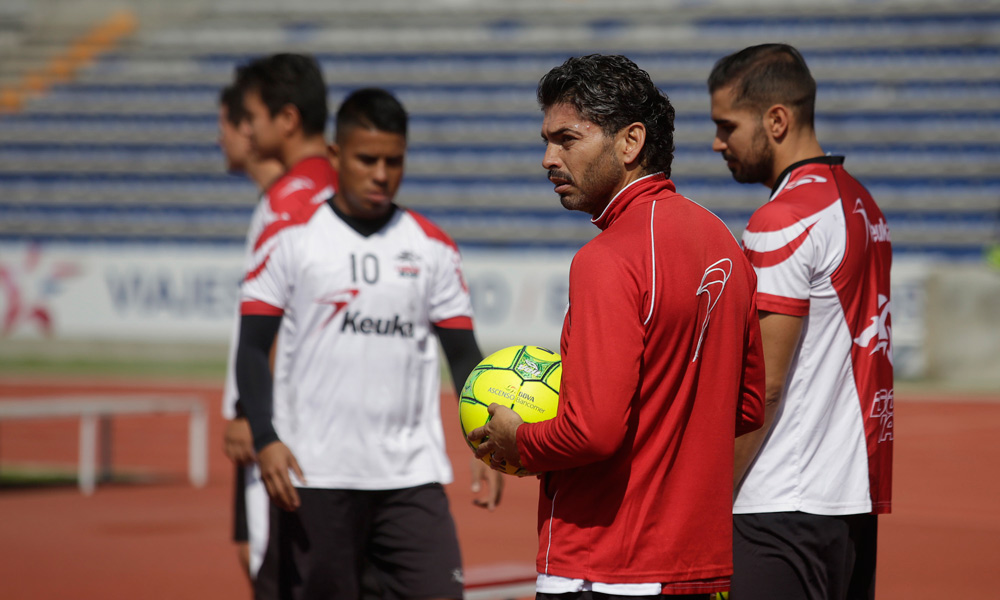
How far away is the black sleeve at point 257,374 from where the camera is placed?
377 centimetres

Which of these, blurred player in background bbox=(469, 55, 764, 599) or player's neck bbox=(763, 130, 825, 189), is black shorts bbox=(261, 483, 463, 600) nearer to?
blurred player in background bbox=(469, 55, 764, 599)

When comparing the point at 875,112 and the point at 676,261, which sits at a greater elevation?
the point at 875,112

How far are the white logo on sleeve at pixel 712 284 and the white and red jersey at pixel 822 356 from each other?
0.60 meters

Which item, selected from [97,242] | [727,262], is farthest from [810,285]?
[97,242]

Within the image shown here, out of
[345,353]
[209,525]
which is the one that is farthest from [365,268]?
[209,525]

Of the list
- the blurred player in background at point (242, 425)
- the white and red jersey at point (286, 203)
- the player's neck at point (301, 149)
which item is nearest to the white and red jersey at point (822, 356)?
the white and red jersey at point (286, 203)

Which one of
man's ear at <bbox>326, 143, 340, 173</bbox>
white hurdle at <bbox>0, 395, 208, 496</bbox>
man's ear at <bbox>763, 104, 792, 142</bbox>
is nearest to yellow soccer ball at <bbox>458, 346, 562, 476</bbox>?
man's ear at <bbox>763, 104, 792, 142</bbox>

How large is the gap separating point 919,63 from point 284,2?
14.5m

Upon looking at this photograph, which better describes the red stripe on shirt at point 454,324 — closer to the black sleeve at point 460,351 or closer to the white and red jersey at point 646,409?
the black sleeve at point 460,351

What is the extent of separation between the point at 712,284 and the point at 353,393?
179 cm

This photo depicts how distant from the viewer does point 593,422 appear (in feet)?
7.48

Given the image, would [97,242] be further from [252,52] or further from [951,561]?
[951,561]

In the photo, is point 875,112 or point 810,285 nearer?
point 810,285

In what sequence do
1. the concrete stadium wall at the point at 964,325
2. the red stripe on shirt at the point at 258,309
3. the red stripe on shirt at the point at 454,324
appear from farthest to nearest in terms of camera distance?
the concrete stadium wall at the point at 964,325
the red stripe on shirt at the point at 454,324
the red stripe on shirt at the point at 258,309
